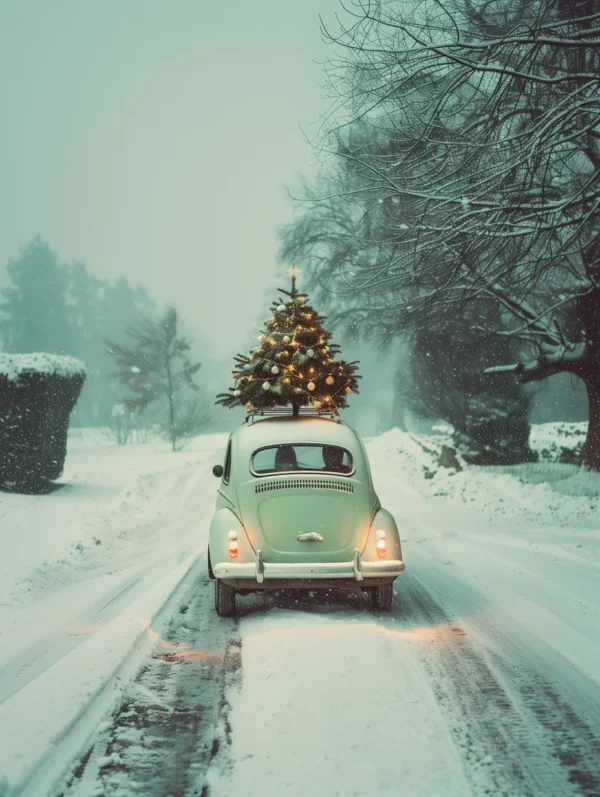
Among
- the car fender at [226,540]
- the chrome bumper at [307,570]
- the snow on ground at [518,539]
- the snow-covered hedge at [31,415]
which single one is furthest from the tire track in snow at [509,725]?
the snow-covered hedge at [31,415]

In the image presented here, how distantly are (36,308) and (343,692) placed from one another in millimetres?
63852

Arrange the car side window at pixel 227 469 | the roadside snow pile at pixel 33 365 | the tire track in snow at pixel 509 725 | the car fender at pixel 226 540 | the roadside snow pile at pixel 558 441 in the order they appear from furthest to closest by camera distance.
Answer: the roadside snow pile at pixel 558 441 < the roadside snow pile at pixel 33 365 < the car side window at pixel 227 469 < the car fender at pixel 226 540 < the tire track in snow at pixel 509 725

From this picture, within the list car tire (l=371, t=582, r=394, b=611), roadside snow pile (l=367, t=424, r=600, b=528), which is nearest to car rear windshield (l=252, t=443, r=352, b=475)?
car tire (l=371, t=582, r=394, b=611)

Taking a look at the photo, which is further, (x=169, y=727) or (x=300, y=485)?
(x=300, y=485)

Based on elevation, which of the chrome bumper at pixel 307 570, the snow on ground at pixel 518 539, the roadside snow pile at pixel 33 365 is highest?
the roadside snow pile at pixel 33 365

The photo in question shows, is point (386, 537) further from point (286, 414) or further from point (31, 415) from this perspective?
point (31, 415)

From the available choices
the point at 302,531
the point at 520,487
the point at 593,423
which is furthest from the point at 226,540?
the point at 593,423

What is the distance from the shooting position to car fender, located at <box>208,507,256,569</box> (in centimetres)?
651

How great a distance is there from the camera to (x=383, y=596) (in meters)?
6.82

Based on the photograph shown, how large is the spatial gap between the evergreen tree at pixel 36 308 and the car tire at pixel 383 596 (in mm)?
59436

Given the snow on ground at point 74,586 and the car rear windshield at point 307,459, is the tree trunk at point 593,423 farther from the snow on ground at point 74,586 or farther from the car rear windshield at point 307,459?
the car rear windshield at point 307,459

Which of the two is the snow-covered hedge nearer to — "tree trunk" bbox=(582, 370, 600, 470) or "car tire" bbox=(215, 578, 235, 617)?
"car tire" bbox=(215, 578, 235, 617)

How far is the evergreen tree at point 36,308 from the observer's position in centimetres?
6228

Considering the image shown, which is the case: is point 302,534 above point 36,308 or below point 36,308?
below
